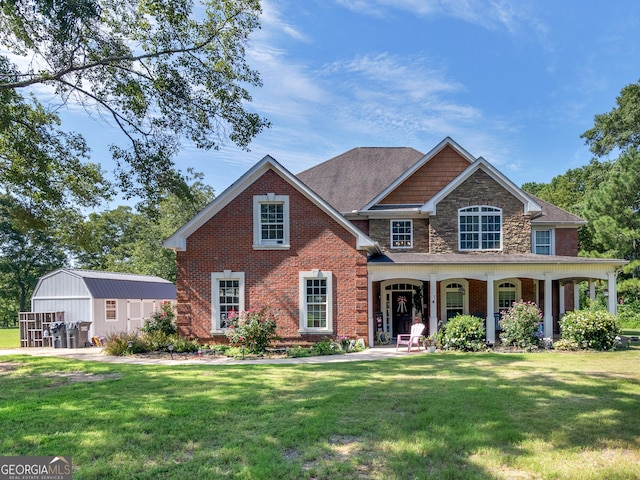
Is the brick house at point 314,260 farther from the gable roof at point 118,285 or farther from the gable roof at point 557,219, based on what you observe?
the gable roof at point 118,285

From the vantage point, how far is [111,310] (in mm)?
20688

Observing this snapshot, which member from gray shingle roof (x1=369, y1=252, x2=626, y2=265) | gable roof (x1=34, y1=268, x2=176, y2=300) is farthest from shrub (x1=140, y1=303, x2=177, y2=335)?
gray shingle roof (x1=369, y1=252, x2=626, y2=265)

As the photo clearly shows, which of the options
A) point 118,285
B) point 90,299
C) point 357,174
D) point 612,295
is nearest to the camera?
point 612,295

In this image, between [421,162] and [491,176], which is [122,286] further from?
[491,176]

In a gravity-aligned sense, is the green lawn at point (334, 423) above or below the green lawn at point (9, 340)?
above

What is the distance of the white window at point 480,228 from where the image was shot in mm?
18547

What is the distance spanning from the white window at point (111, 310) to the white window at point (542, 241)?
833 inches

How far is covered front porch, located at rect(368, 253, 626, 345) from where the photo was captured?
16.2 m

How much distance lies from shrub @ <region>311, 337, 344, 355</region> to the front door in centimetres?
489

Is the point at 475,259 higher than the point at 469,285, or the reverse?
the point at 475,259

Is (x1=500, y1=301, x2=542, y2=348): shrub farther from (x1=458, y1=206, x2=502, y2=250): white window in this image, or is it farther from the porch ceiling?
(x1=458, y1=206, x2=502, y2=250): white window

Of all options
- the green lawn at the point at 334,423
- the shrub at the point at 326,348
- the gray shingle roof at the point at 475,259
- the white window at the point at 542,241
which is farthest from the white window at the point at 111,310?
the white window at the point at 542,241

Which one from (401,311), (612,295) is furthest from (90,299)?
(612,295)

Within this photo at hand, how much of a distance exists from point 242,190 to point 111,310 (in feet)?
33.3
